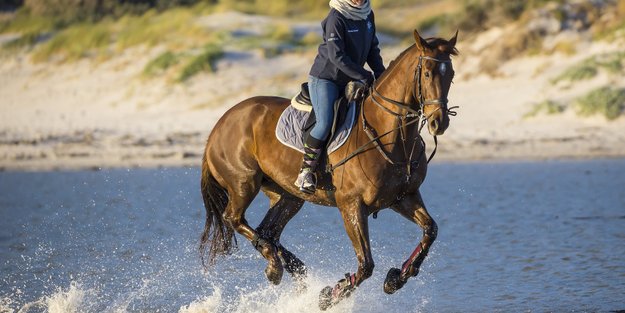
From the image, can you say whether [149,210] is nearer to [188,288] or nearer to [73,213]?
[73,213]

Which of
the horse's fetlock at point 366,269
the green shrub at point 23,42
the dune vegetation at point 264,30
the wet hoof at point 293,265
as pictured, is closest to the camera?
the horse's fetlock at point 366,269

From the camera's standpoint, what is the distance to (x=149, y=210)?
15.2 meters

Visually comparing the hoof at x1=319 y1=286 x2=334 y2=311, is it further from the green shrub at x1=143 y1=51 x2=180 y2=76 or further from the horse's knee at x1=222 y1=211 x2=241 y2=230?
the green shrub at x1=143 y1=51 x2=180 y2=76

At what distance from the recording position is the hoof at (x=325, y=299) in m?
8.29

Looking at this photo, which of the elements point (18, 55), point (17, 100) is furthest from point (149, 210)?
point (18, 55)

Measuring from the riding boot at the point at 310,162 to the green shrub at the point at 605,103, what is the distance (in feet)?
35.4

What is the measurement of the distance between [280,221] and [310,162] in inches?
47.5

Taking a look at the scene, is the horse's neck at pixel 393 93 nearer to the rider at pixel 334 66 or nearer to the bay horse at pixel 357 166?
the bay horse at pixel 357 166

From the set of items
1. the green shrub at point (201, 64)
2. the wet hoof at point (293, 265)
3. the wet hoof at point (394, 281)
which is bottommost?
the green shrub at point (201, 64)

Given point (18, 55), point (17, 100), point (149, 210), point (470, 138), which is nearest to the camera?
point (149, 210)

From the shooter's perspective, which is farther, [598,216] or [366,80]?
A: [598,216]

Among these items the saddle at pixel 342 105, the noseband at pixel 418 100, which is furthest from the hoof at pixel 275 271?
the noseband at pixel 418 100

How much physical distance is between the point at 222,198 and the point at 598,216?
6.04 meters

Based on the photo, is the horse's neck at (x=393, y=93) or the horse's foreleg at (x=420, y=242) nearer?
the horse's neck at (x=393, y=93)
